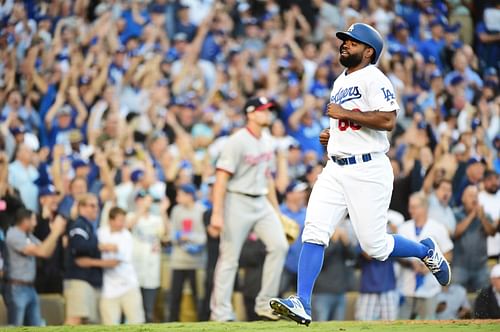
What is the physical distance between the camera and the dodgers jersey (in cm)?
649

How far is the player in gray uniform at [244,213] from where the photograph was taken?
8727 mm

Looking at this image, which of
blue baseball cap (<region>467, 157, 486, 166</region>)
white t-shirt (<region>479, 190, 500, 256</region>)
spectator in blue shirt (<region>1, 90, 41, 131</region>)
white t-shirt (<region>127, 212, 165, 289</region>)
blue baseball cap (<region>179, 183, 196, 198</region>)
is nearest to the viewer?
white t-shirt (<region>127, 212, 165, 289</region>)

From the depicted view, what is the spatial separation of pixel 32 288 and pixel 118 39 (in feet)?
19.8

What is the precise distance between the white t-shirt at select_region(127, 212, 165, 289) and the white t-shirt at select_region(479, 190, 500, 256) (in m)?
3.46

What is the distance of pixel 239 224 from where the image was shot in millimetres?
8789

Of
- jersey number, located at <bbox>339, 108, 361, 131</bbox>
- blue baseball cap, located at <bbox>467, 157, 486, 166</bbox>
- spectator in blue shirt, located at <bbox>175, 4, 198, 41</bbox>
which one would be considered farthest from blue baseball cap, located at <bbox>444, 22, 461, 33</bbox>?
jersey number, located at <bbox>339, 108, 361, 131</bbox>

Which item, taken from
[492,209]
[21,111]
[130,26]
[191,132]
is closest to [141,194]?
[191,132]

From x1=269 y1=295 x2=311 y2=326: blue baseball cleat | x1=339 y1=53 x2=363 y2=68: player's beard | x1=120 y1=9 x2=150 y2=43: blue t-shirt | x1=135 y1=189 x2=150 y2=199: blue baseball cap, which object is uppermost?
x1=120 y1=9 x2=150 y2=43: blue t-shirt

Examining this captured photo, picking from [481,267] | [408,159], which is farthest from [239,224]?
[408,159]

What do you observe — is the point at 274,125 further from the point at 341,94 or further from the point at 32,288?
the point at 341,94

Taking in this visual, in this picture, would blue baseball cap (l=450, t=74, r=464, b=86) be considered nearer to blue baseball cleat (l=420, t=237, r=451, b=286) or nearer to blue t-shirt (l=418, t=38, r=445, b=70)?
blue t-shirt (l=418, t=38, r=445, b=70)

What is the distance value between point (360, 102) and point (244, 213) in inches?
98.4

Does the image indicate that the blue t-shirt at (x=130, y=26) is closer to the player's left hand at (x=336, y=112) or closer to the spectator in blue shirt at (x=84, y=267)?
the spectator in blue shirt at (x=84, y=267)

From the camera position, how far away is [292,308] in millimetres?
6406
